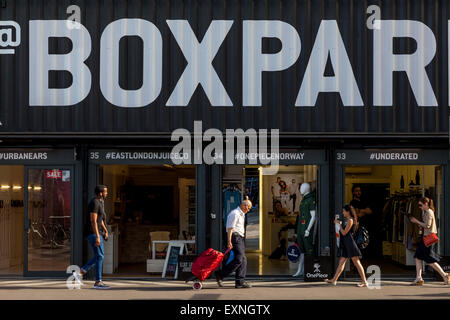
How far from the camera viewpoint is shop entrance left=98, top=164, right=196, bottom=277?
1606cm

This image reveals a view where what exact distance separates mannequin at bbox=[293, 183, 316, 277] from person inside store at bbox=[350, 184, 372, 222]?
2.69m

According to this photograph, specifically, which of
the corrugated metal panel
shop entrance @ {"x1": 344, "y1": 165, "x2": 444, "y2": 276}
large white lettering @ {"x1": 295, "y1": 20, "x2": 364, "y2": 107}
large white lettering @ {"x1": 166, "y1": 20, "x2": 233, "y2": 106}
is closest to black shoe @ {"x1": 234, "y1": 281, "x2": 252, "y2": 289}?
shop entrance @ {"x1": 344, "y1": 165, "x2": 444, "y2": 276}

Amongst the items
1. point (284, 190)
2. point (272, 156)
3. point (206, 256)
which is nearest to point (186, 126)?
point (272, 156)

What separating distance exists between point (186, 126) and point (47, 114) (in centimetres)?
307

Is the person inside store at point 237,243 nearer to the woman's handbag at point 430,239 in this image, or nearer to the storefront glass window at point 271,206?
the storefront glass window at point 271,206

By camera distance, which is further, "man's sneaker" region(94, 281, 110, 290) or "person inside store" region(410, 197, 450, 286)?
"person inside store" region(410, 197, 450, 286)

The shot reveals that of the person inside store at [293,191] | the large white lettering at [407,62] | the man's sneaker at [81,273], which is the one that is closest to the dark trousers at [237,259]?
the man's sneaker at [81,273]

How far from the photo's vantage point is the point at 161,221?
58.1 feet

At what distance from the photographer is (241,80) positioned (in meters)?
15.5

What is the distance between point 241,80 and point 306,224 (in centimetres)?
352

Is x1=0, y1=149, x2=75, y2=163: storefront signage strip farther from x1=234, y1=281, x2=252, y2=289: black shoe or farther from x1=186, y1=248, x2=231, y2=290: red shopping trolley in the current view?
x1=234, y1=281, x2=252, y2=289: black shoe

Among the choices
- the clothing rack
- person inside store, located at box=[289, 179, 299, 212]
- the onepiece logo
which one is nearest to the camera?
the onepiece logo
